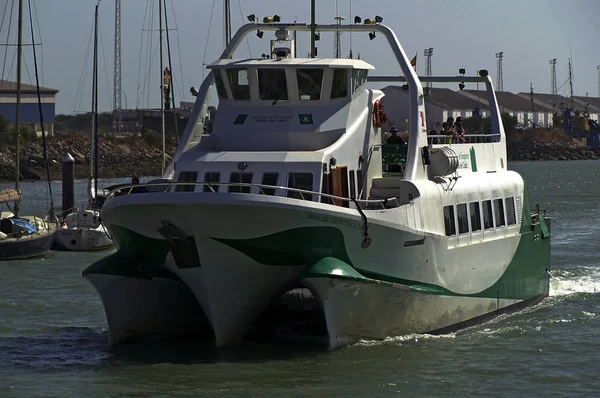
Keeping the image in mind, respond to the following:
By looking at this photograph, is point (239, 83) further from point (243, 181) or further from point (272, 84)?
point (243, 181)

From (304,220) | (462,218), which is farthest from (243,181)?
(462,218)

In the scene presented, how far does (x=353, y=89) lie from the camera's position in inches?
888

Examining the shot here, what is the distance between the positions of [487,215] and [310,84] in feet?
16.6

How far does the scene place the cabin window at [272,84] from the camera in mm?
22297

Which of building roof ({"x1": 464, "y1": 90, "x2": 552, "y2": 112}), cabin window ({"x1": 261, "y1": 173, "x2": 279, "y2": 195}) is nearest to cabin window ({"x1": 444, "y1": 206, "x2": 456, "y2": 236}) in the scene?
cabin window ({"x1": 261, "y1": 173, "x2": 279, "y2": 195})

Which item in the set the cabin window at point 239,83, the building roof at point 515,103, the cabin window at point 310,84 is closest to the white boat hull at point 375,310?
the cabin window at point 310,84

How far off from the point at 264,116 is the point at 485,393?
6.58 m

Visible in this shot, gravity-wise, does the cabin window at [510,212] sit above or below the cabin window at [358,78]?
below

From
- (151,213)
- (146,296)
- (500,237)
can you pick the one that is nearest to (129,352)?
(146,296)

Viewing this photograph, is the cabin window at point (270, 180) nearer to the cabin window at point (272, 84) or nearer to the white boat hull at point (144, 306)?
the cabin window at point (272, 84)

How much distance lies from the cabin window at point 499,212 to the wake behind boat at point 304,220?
357mm

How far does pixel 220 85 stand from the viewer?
22969mm

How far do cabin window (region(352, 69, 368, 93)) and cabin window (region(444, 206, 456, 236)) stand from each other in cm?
271

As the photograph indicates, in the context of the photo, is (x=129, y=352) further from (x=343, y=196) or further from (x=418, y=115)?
(x=418, y=115)
